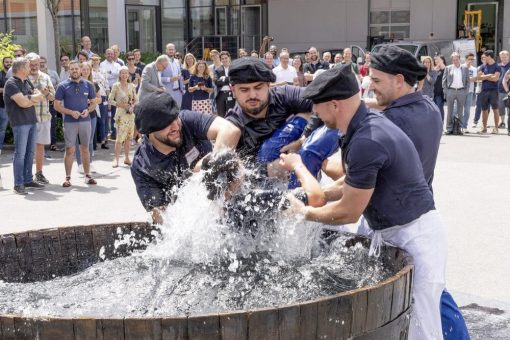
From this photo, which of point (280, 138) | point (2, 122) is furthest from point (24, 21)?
point (280, 138)

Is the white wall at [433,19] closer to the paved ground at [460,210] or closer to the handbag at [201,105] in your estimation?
the paved ground at [460,210]

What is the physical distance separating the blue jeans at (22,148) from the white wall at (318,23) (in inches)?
1035

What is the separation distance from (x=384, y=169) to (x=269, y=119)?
1048 mm

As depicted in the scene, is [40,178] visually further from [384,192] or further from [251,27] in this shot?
[251,27]

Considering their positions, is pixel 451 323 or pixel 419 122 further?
pixel 419 122

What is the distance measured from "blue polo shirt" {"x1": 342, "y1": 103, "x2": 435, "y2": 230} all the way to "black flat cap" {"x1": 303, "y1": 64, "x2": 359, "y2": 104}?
0.11 m

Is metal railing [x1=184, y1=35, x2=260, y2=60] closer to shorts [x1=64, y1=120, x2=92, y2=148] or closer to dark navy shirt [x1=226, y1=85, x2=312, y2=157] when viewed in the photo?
shorts [x1=64, y1=120, x2=92, y2=148]

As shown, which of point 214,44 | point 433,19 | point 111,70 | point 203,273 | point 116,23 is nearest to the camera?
point 203,273

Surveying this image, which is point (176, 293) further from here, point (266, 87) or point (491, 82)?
point (491, 82)

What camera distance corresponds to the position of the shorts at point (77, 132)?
1070cm

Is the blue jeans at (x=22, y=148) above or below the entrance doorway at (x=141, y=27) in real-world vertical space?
below

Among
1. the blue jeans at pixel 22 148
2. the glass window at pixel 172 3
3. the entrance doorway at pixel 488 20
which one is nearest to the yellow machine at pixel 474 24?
the entrance doorway at pixel 488 20

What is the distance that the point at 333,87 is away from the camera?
10.9ft

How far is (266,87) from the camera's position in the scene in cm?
410
